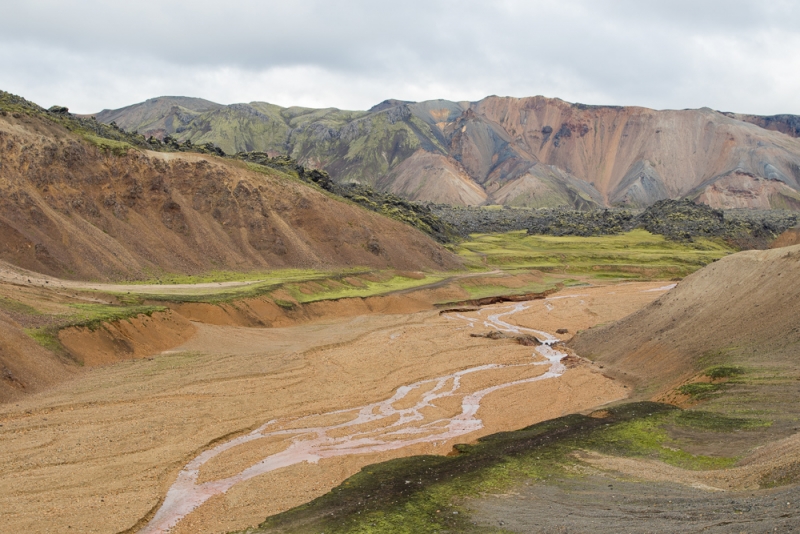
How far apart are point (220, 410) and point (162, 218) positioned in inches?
2214

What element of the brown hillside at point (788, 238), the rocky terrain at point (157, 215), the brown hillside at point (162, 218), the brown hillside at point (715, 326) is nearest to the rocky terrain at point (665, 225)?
the brown hillside at point (788, 238)

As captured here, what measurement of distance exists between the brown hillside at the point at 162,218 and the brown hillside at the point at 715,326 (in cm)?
5196

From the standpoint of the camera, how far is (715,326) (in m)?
45.6

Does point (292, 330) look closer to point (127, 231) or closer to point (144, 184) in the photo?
point (127, 231)

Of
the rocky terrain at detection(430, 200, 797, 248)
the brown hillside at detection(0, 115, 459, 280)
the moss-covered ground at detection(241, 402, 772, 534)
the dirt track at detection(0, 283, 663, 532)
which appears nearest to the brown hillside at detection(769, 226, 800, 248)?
the rocky terrain at detection(430, 200, 797, 248)

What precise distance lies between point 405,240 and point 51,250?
57008mm

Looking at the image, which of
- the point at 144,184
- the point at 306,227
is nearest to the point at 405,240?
the point at 306,227

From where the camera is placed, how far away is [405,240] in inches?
4417

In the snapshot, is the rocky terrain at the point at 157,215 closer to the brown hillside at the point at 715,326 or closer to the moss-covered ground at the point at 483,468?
the brown hillside at the point at 715,326

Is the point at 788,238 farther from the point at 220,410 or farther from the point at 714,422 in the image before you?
the point at 220,410

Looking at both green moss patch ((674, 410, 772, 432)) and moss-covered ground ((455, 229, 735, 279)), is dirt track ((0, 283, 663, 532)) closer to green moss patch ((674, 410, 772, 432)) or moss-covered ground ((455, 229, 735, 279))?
green moss patch ((674, 410, 772, 432))

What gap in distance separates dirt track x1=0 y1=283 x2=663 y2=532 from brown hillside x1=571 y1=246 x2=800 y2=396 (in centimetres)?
345

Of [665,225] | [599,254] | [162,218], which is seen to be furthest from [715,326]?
[665,225]

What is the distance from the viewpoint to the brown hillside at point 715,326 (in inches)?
1617
